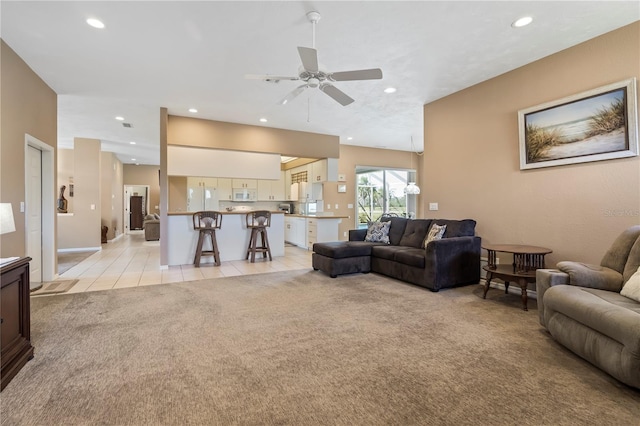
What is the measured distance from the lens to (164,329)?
2.71 meters

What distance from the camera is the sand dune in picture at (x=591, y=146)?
3020mm

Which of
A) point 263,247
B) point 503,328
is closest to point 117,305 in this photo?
point 263,247

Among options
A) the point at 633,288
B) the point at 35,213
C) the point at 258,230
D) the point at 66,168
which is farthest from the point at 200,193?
the point at 633,288

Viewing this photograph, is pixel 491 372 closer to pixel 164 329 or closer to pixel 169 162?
pixel 164 329

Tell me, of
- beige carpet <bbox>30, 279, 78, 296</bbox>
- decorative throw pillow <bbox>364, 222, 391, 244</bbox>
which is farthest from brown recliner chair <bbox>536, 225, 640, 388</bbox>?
beige carpet <bbox>30, 279, 78, 296</bbox>

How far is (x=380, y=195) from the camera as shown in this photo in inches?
372

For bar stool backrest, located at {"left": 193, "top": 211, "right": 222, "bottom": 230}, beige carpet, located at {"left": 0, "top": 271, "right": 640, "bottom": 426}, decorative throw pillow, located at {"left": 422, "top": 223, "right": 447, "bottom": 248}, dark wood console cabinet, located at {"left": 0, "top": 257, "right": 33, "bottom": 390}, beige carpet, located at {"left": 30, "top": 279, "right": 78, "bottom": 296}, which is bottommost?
beige carpet, located at {"left": 0, "top": 271, "right": 640, "bottom": 426}

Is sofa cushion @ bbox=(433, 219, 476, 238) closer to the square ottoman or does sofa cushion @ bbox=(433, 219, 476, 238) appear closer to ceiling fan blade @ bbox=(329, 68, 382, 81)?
the square ottoman

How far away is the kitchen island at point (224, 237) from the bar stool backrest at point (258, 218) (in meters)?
0.12

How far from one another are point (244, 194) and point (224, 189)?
58 cm

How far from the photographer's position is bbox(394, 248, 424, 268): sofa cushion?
402cm

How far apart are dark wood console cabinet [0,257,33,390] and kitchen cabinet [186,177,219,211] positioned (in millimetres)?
6293

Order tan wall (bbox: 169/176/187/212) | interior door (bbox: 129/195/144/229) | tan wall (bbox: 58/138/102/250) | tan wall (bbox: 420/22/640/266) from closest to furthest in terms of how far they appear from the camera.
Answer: tan wall (bbox: 420/22/640/266) → tan wall (bbox: 58/138/102/250) → tan wall (bbox: 169/176/187/212) → interior door (bbox: 129/195/144/229)

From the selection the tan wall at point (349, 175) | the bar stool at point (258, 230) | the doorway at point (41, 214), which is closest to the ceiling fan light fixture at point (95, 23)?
the doorway at point (41, 214)
